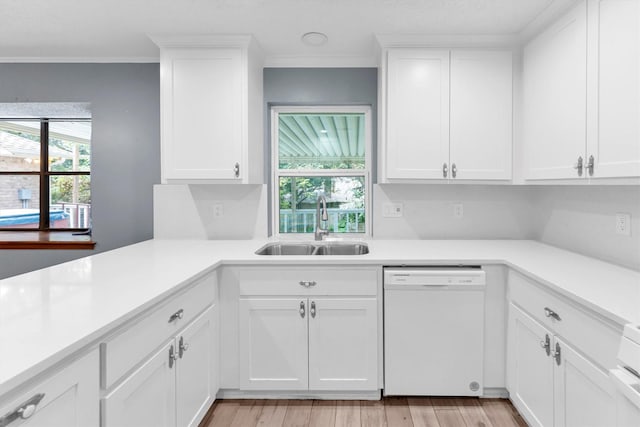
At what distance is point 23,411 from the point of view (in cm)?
81

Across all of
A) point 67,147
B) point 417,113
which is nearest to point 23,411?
point 417,113

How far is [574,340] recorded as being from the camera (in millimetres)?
1379

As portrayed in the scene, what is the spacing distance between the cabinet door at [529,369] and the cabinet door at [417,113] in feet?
3.28

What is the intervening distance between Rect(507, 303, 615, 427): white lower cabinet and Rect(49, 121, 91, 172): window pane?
11.5 feet

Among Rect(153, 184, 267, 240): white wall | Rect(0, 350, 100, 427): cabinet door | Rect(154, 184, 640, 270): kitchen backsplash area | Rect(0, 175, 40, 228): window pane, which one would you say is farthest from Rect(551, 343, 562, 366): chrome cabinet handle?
Rect(0, 175, 40, 228): window pane

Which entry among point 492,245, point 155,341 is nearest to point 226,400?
point 155,341

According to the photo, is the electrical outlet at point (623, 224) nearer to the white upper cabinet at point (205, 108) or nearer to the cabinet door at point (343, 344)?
the cabinet door at point (343, 344)

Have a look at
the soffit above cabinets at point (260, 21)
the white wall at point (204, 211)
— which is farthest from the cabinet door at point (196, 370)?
the soffit above cabinets at point (260, 21)

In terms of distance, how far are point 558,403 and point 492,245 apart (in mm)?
1117

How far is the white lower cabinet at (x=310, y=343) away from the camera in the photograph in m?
2.05

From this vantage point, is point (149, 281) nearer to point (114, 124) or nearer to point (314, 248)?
point (314, 248)

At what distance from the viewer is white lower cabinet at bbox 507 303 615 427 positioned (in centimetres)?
126

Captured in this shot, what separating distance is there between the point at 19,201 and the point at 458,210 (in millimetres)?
3731

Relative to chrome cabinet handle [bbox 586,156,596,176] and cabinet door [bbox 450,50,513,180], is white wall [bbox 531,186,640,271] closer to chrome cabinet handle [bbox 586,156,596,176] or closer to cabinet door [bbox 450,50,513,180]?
chrome cabinet handle [bbox 586,156,596,176]
